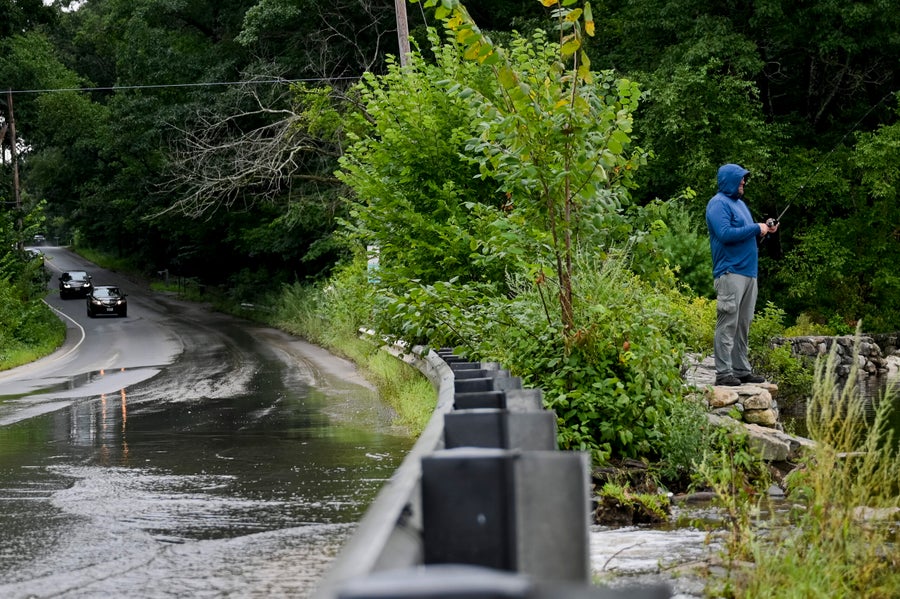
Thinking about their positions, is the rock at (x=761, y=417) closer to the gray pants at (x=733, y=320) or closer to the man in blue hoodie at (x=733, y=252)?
the gray pants at (x=733, y=320)

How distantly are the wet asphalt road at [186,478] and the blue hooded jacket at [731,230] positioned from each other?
3543 millimetres

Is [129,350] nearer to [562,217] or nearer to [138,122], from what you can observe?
[138,122]

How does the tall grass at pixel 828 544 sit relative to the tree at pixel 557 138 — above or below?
below

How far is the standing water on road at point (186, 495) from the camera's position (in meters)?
6.30

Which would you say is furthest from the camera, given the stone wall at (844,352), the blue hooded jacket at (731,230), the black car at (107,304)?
the black car at (107,304)

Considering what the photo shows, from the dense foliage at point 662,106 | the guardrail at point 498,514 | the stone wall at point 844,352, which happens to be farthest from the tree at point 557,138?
the stone wall at point 844,352

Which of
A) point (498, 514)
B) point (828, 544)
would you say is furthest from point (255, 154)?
point (498, 514)

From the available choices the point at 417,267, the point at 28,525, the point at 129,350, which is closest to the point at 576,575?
the point at 28,525

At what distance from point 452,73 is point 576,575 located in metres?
12.2

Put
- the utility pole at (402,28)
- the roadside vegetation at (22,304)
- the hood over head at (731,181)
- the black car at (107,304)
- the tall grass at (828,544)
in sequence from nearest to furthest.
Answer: the tall grass at (828,544) < the hood over head at (731,181) < the utility pole at (402,28) < the roadside vegetation at (22,304) < the black car at (107,304)

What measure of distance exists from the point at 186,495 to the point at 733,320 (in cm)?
518

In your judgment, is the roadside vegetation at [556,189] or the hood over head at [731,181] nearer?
the roadside vegetation at [556,189]

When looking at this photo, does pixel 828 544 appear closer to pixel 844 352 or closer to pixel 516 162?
pixel 516 162

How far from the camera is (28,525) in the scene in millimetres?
7875
